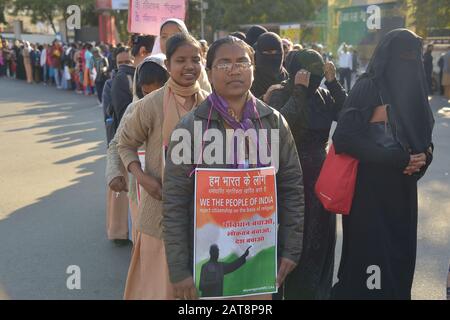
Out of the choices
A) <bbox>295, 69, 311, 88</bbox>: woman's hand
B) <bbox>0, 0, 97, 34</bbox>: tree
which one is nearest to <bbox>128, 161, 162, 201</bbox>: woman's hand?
<bbox>295, 69, 311, 88</bbox>: woman's hand

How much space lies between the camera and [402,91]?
306cm

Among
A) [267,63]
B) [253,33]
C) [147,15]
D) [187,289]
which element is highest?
[147,15]

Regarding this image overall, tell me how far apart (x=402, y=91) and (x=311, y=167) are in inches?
30.0

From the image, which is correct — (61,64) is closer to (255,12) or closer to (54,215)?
(54,215)

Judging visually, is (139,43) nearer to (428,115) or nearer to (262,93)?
(262,93)

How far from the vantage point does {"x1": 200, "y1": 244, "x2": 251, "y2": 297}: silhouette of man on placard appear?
2.25 meters

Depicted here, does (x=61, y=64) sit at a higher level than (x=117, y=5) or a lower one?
lower

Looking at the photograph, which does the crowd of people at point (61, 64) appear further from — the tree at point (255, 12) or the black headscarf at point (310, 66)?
the tree at point (255, 12)

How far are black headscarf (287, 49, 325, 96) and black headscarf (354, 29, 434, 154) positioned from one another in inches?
16.9

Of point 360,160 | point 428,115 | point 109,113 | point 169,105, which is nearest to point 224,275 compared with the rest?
point 169,105

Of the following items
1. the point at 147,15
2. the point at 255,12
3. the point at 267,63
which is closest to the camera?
the point at 267,63

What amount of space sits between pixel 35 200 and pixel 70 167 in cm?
168

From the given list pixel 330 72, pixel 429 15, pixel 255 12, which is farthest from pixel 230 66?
pixel 255 12

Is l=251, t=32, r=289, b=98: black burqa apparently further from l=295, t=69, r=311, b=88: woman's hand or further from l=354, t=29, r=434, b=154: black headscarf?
l=354, t=29, r=434, b=154: black headscarf
